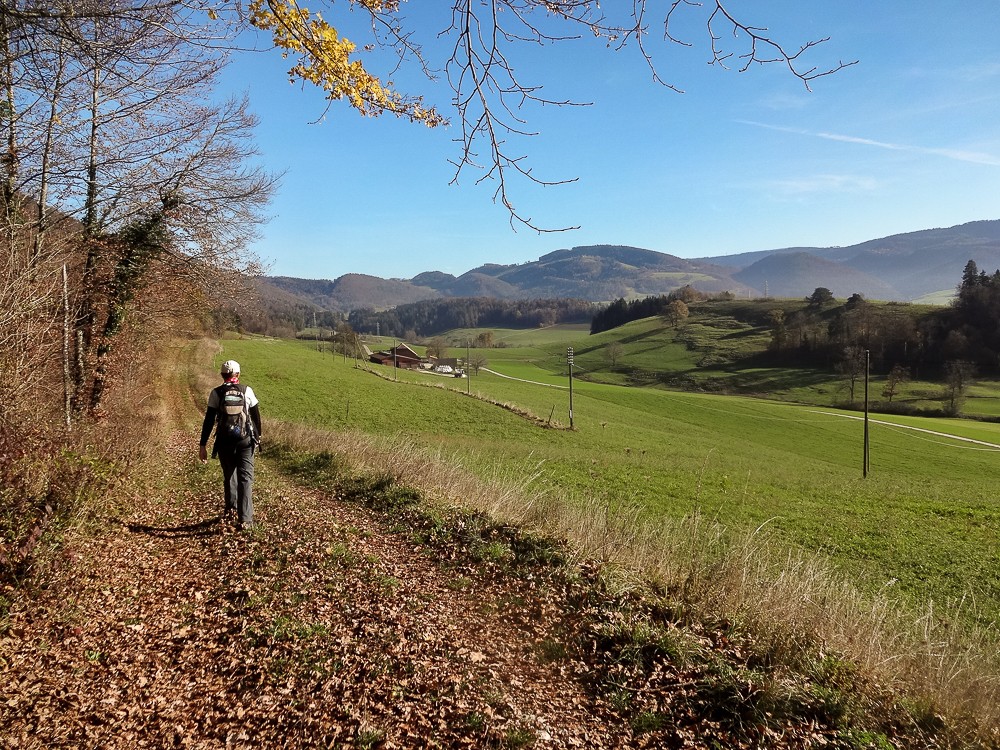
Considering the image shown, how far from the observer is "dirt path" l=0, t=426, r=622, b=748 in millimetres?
3816

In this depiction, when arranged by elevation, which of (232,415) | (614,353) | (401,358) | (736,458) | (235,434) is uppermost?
(232,415)

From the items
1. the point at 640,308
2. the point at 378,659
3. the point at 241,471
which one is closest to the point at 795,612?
the point at 378,659

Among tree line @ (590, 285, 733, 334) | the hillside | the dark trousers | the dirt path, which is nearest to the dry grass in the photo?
the hillside

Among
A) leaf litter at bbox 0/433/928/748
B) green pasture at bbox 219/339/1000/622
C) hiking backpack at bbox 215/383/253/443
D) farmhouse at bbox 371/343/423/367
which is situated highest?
hiking backpack at bbox 215/383/253/443

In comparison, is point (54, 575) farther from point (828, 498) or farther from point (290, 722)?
point (828, 498)

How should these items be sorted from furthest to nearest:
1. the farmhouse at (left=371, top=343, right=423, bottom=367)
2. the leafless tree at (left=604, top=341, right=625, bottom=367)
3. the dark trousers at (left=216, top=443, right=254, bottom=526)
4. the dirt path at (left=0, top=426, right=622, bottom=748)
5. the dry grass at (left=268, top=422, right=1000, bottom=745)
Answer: the leafless tree at (left=604, top=341, right=625, bottom=367) < the farmhouse at (left=371, top=343, right=423, bottom=367) < the dark trousers at (left=216, top=443, right=254, bottom=526) < the dry grass at (left=268, top=422, right=1000, bottom=745) < the dirt path at (left=0, top=426, right=622, bottom=748)

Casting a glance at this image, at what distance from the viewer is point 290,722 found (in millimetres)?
3904

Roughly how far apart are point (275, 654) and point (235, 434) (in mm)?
3421

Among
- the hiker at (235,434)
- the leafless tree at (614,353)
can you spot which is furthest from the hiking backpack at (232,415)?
the leafless tree at (614,353)

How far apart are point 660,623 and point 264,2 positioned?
20.4 ft

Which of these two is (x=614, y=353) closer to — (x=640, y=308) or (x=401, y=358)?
(x=401, y=358)

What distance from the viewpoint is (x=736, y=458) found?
33469 mm

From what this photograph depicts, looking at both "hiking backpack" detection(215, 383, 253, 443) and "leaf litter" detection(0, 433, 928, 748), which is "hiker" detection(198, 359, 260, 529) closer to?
"hiking backpack" detection(215, 383, 253, 443)

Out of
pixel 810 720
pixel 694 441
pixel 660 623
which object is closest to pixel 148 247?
pixel 660 623
